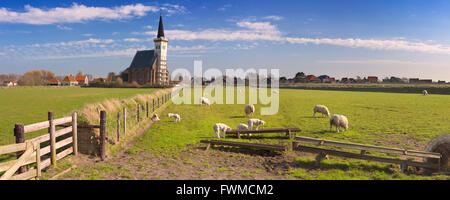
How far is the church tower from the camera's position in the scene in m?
136

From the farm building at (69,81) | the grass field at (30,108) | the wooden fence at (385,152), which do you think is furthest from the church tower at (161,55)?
the wooden fence at (385,152)

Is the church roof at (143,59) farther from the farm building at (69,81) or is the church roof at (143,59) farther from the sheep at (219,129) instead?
the sheep at (219,129)

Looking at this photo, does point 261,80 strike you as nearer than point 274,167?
No

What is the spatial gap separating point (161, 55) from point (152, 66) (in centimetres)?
929

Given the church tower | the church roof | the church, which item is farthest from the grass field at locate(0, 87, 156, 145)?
the church roof

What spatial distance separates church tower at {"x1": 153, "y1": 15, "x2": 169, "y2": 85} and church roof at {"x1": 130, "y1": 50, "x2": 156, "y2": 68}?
3.16 metres

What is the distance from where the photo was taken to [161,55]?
137750mm

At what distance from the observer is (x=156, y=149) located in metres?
12.6

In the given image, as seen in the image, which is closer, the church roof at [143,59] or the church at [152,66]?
the church at [152,66]

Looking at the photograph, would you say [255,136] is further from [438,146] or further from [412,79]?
[412,79]

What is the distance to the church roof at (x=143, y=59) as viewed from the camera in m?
135

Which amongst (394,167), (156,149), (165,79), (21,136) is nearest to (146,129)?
(156,149)

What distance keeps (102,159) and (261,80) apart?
115449 millimetres

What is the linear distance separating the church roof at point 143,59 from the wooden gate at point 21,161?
13008 centimetres
